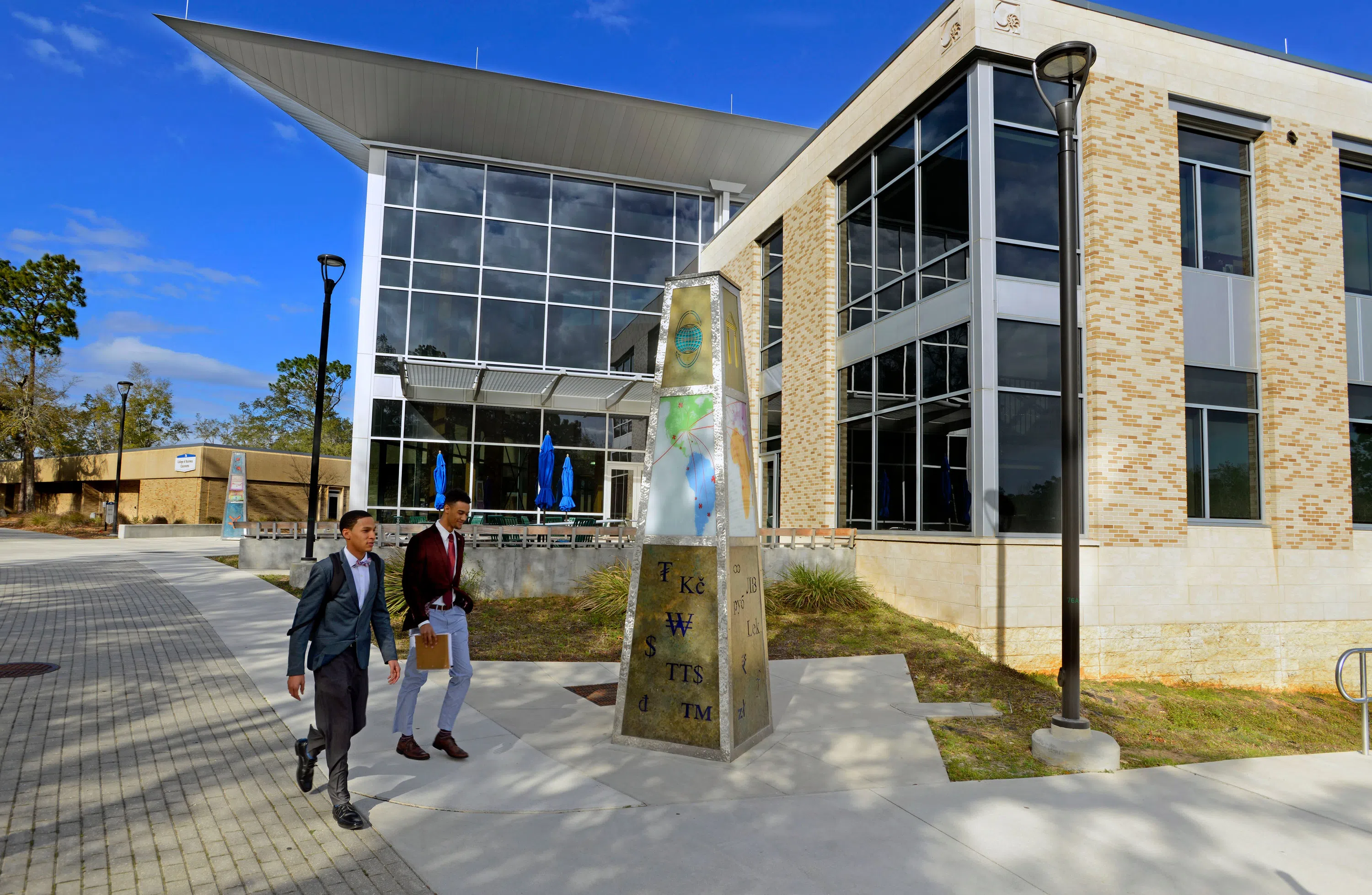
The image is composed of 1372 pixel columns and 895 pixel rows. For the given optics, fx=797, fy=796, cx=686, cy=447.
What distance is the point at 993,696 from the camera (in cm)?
860

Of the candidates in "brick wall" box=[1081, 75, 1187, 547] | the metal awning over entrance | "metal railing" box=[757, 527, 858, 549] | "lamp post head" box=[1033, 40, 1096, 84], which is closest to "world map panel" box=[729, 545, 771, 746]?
"lamp post head" box=[1033, 40, 1096, 84]

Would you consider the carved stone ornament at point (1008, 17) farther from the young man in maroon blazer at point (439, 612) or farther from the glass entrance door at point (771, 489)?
the young man in maroon blazer at point (439, 612)

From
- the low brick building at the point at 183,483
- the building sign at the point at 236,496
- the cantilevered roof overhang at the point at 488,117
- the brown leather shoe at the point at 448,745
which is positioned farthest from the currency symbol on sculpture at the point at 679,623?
the low brick building at the point at 183,483

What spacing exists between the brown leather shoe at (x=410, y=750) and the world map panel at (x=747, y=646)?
7.41 feet

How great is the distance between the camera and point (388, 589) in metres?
12.6

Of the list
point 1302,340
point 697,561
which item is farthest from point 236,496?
point 1302,340

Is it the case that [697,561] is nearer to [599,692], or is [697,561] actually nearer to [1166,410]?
[599,692]

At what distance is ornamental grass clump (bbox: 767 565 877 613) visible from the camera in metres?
13.1

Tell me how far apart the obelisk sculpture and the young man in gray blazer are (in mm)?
2053

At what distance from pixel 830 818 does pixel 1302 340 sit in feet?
46.6

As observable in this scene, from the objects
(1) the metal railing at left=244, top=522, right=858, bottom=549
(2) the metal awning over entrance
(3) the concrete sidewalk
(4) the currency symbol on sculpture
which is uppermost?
(2) the metal awning over entrance

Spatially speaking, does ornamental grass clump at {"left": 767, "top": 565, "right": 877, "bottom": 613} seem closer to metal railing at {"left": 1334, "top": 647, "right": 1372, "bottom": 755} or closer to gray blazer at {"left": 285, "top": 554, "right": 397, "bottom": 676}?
metal railing at {"left": 1334, "top": 647, "right": 1372, "bottom": 755}

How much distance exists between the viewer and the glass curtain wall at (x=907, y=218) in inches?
515

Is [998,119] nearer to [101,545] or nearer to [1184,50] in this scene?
[1184,50]
